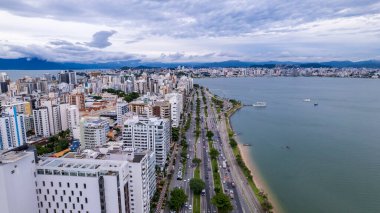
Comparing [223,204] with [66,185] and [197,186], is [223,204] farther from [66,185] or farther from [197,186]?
[66,185]

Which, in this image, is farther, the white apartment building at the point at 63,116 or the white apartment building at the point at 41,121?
the white apartment building at the point at 63,116

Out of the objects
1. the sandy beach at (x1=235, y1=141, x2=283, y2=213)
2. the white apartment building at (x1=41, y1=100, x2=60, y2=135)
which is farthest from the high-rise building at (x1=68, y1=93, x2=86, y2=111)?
the sandy beach at (x1=235, y1=141, x2=283, y2=213)

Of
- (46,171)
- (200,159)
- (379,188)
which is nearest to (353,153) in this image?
(379,188)

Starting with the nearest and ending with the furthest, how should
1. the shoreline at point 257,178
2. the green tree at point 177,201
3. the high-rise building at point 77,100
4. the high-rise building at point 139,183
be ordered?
1. the high-rise building at point 139,183
2. the green tree at point 177,201
3. the shoreline at point 257,178
4. the high-rise building at point 77,100

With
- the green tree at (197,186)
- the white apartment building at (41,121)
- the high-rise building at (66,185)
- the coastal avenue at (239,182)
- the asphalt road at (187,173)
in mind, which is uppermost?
the high-rise building at (66,185)

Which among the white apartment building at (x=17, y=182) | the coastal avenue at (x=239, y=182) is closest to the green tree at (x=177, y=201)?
the coastal avenue at (x=239, y=182)

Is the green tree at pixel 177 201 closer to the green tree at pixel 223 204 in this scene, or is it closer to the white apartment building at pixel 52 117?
the green tree at pixel 223 204

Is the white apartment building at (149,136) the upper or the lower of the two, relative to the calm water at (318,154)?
upper
